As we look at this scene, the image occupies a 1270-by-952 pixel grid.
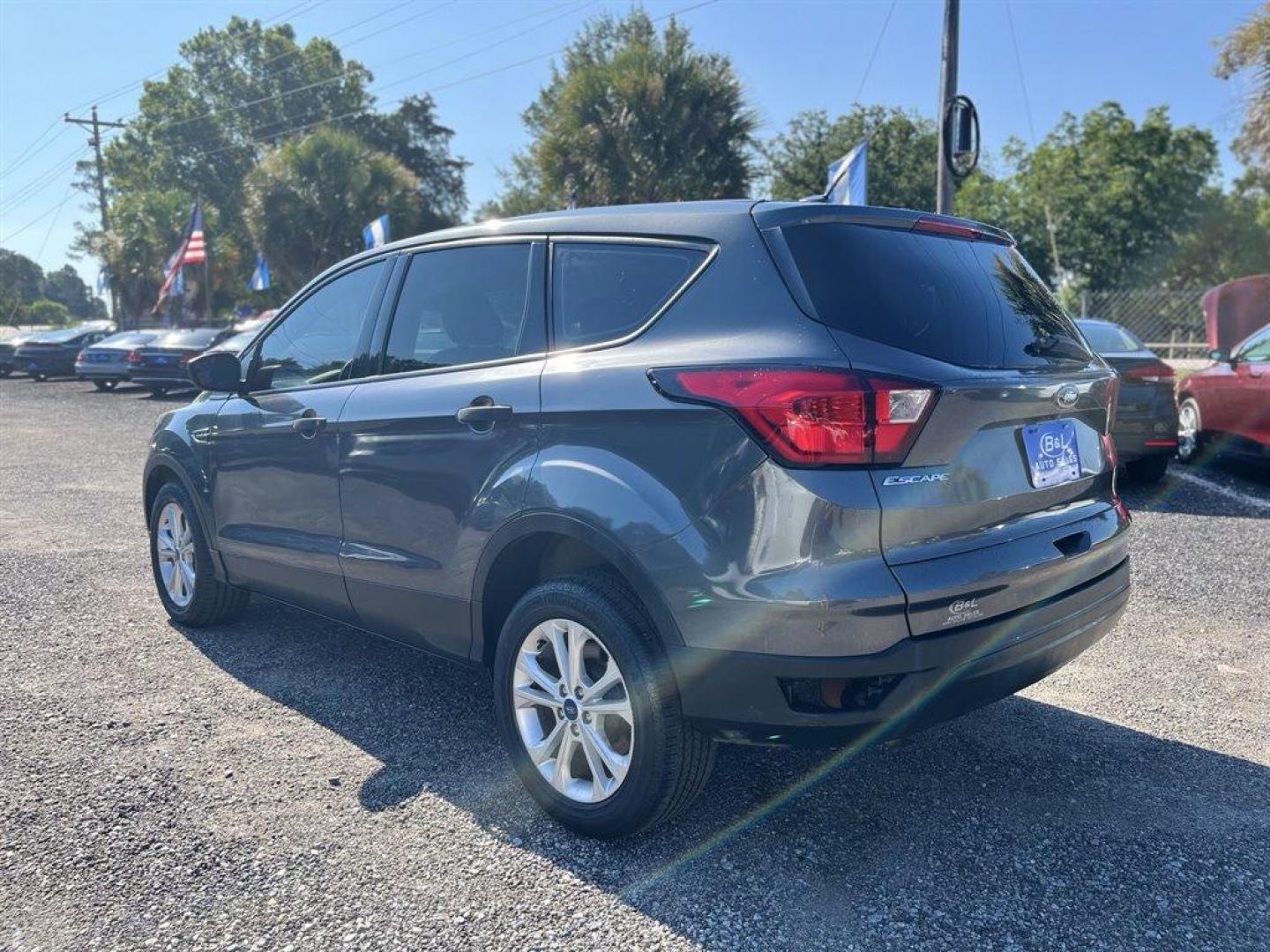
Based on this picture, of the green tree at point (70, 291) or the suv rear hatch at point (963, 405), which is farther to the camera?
the green tree at point (70, 291)

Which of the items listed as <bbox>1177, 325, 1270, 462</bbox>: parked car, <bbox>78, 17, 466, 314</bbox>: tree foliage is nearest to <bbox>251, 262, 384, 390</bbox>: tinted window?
<bbox>1177, 325, 1270, 462</bbox>: parked car

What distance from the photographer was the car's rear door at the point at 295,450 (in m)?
3.95

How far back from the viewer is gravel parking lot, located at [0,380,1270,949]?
8.48 ft

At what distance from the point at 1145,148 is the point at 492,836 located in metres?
39.2

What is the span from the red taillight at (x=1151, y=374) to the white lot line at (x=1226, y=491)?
109cm

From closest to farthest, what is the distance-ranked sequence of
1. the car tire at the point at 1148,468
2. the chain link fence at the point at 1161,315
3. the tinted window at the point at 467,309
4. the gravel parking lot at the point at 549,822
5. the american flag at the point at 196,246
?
the gravel parking lot at the point at 549,822
the tinted window at the point at 467,309
the car tire at the point at 1148,468
the chain link fence at the point at 1161,315
the american flag at the point at 196,246

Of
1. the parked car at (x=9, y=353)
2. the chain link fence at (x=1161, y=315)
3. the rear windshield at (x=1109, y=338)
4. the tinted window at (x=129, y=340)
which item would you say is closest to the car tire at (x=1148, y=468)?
the rear windshield at (x=1109, y=338)

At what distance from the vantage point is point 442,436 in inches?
132

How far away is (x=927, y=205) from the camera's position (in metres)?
36.1

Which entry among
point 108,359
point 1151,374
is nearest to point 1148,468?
point 1151,374

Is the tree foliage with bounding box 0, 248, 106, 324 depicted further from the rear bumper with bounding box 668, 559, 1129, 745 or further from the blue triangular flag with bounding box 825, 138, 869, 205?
the rear bumper with bounding box 668, 559, 1129, 745

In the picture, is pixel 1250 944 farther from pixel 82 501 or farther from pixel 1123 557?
pixel 82 501

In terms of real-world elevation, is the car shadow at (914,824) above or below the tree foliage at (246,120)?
below

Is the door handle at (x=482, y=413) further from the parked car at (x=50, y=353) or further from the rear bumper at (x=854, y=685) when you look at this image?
the parked car at (x=50, y=353)
